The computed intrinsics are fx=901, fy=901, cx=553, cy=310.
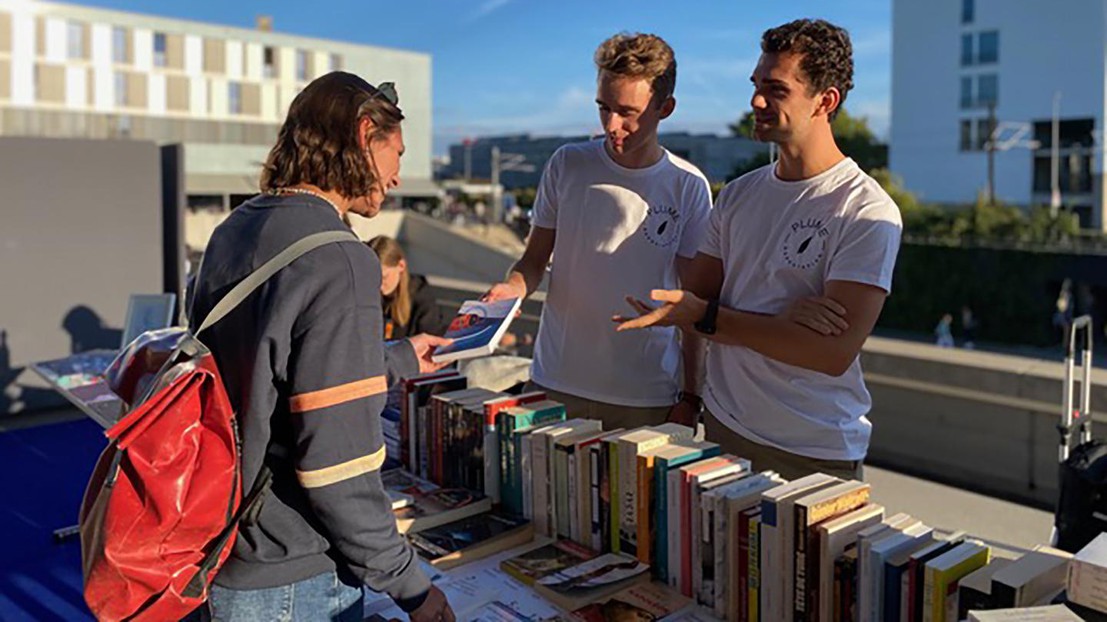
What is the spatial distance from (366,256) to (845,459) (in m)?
1.25

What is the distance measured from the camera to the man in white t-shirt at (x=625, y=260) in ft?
8.47

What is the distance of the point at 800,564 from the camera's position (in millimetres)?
1610

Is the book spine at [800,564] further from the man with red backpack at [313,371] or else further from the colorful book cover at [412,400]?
the colorful book cover at [412,400]

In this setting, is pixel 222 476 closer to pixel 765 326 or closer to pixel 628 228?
pixel 765 326

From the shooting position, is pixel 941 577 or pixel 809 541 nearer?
pixel 941 577

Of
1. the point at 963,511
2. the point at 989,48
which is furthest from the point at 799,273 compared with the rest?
the point at 989,48

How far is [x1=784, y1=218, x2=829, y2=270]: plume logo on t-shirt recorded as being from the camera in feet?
6.57

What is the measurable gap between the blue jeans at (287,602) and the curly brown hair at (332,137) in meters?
0.64

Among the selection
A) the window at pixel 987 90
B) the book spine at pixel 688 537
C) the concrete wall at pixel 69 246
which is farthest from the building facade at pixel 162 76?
the book spine at pixel 688 537

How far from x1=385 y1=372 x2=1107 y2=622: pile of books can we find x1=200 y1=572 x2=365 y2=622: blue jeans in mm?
490

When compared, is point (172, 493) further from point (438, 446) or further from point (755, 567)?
point (438, 446)

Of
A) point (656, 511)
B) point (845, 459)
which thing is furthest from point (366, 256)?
point (845, 459)

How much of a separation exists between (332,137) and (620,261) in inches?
50.3

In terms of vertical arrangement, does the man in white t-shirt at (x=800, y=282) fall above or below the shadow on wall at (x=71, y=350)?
above
